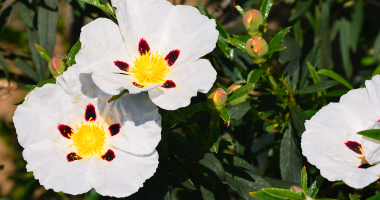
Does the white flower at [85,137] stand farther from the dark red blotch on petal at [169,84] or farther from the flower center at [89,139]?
the dark red blotch on petal at [169,84]

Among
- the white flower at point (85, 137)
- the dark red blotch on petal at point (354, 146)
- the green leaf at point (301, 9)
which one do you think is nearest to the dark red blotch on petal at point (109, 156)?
the white flower at point (85, 137)

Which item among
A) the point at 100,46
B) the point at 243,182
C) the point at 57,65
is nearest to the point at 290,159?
the point at 243,182

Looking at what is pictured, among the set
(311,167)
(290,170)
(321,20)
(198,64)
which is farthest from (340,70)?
(198,64)

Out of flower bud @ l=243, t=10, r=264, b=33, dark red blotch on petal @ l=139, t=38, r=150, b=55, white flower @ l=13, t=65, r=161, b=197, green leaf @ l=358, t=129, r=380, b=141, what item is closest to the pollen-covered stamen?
white flower @ l=13, t=65, r=161, b=197

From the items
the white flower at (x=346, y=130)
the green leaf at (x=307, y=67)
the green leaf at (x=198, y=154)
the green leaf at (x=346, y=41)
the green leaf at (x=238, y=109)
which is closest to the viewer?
the white flower at (x=346, y=130)

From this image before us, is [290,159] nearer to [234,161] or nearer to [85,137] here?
[234,161]

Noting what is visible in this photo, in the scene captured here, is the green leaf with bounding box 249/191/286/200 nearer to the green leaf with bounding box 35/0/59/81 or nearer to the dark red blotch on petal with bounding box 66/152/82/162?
the dark red blotch on petal with bounding box 66/152/82/162
